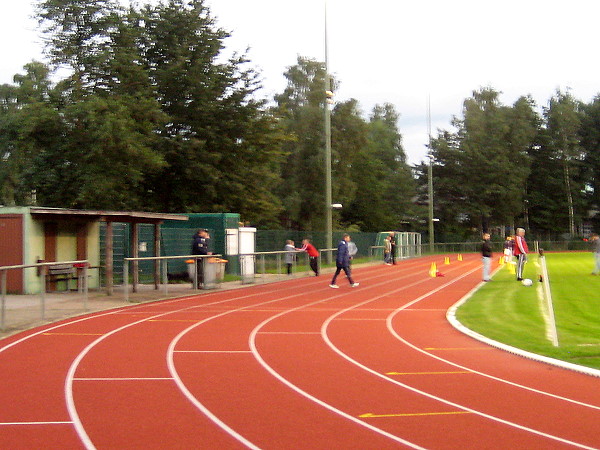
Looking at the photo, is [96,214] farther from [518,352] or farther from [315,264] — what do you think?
[315,264]

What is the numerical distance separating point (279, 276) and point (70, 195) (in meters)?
10.6

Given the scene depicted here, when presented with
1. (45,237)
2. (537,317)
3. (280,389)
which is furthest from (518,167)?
(280,389)

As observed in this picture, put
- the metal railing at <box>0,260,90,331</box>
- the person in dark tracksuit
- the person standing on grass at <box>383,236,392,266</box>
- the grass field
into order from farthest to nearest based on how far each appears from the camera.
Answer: the person standing on grass at <box>383,236,392,266</box> → the person in dark tracksuit → the metal railing at <box>0,260,90,331</box> → the grass field

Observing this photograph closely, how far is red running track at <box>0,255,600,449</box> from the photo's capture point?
6855 mm

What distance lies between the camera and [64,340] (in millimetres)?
13273

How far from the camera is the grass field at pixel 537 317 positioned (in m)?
12.0

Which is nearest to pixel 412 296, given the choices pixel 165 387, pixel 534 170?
pixel 165 387

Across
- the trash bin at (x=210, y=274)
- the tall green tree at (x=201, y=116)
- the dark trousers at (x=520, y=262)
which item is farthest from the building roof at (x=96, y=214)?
the tall green tree at (x=201, y=116)

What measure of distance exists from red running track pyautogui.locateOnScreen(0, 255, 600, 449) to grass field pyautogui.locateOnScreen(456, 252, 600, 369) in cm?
67

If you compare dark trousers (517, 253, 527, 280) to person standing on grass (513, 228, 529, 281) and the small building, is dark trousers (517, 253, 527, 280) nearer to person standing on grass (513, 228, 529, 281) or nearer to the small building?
person standing on grass (513, 228, 529, 281)

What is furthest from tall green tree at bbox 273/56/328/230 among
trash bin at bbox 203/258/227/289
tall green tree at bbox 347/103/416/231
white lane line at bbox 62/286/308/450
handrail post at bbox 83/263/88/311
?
white lane line at bbox 62/286/308/450

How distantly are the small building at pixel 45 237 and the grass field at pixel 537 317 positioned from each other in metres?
9.49

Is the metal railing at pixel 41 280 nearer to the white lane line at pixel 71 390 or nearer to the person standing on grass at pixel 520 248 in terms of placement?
the white lane line at pixel 71 390

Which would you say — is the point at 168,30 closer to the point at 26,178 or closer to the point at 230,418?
the point at 26,178
